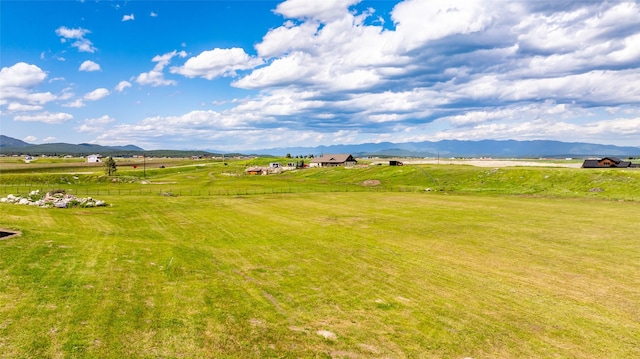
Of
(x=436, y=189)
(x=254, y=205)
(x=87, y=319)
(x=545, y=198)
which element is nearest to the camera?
(x=87, y=319)

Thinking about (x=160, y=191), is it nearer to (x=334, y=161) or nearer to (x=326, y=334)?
(x=326, y=334)

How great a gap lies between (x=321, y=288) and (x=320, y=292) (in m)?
0.63

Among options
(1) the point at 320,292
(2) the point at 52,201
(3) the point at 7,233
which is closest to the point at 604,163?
(1) the point at 320,292

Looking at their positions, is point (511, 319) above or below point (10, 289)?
below

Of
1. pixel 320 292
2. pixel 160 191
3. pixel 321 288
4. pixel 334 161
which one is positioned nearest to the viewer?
pixel 320 292

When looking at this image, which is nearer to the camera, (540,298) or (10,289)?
(10,289)

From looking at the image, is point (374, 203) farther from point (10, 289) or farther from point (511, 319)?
point (10, 289)

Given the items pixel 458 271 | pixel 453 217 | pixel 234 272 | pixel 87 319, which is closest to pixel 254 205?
pixel 453 217

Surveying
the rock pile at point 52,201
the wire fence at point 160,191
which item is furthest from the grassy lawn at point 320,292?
the wire fence at point 160,191

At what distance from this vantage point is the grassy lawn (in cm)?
1396

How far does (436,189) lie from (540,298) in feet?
222

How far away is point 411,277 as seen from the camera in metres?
22.6

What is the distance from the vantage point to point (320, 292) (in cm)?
1983

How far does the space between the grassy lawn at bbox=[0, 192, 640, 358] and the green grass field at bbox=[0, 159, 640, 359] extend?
87 mm
